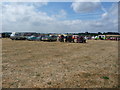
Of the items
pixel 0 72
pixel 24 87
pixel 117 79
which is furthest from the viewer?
pixel 0 72

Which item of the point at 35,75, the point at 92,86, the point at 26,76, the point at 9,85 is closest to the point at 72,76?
the point at 92,86

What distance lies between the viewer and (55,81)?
571cm

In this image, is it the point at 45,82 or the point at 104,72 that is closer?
the point at 45,82

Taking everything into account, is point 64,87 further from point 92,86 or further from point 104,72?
point 104,72

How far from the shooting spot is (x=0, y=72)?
677cm

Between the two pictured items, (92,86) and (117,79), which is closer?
(92,86)

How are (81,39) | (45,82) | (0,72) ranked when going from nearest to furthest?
(45,82), (0,72), (81,39)

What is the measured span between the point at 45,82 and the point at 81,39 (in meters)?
28.0

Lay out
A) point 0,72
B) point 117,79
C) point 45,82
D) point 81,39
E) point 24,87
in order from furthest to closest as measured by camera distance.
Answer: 1. point 81,39
2. point 0,72
3. point 117,79
4. point 45,82
5. point 24,87

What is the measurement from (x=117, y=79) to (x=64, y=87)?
261 centimetres

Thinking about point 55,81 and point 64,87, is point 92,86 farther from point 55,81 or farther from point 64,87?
point 55,81

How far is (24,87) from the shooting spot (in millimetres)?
5074

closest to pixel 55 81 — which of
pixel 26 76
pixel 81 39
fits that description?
pixel 26 76

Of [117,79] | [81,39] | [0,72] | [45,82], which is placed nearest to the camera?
[45,82]
